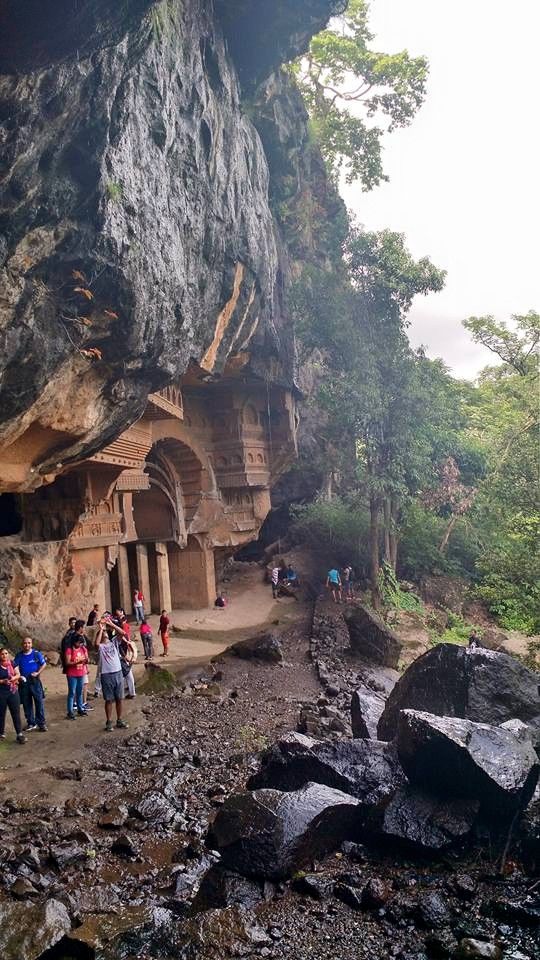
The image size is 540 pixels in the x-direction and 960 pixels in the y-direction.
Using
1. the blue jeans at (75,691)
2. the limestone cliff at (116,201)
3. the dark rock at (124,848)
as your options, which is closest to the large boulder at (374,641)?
the limestone cliff at (116,201)

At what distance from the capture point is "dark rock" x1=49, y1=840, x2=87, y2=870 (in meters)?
6.04

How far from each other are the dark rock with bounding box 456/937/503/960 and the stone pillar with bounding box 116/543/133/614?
1433 cm

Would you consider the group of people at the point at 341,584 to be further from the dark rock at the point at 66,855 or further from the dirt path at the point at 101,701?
the dark rock at the point at 66,855

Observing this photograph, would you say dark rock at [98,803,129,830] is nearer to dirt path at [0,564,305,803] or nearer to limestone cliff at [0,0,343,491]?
dirt path at [0,564,305,803]

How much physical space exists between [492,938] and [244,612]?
50.4 ft

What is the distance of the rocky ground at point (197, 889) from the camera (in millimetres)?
5062

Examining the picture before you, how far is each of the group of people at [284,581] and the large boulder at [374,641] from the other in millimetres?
6188

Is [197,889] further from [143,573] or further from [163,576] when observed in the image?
[163,576]

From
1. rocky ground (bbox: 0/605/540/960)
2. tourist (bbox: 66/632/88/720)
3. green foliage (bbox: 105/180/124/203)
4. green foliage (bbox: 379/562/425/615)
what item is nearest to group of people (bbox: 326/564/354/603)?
green foliage (bbox: 379/562/425/615)

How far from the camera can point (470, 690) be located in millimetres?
9156

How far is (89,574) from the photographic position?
47.3 feet

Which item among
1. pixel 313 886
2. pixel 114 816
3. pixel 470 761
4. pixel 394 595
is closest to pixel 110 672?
pixel 114 816

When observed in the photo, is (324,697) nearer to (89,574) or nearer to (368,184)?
(89,574)

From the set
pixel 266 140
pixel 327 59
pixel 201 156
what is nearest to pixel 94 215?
pixel 201 156
